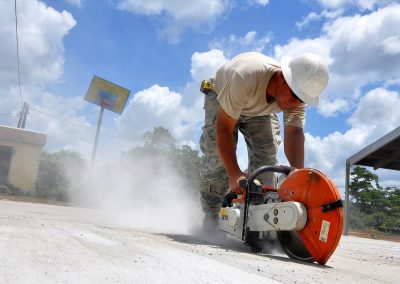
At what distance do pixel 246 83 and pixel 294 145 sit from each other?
3.06ft

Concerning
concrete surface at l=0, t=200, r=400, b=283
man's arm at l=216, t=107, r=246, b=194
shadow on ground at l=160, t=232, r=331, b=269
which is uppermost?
man's arm at l=216, t=107, r=246, b=194

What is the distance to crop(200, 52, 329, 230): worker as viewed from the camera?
10.6ft

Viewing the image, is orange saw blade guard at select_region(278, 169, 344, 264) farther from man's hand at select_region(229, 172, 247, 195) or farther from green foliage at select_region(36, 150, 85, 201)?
green foliage at select_region(36, 150, 85, 201)

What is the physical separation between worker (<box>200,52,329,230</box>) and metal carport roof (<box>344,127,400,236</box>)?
24.2 ft

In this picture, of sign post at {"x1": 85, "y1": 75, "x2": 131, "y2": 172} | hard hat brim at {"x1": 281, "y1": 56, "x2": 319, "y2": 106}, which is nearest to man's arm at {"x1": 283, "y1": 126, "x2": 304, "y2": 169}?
hard hat brim at {"x1": 281, "y1": 56, "x2": 319, "y2": 106}

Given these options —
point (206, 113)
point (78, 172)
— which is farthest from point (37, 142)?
point (206, 113)

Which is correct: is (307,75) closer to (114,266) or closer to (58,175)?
(114,266)

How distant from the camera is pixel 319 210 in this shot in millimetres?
2596

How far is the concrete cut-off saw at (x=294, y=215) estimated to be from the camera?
2562mm

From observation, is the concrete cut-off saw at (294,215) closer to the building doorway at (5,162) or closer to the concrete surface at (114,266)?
the concrete surface at (114,266)

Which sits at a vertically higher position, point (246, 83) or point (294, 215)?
point (246, 83)

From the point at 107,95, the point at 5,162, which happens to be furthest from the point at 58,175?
the point at 107,95

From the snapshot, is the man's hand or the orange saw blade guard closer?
the orange saw blade guard

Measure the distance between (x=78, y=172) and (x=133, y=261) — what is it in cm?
2292
